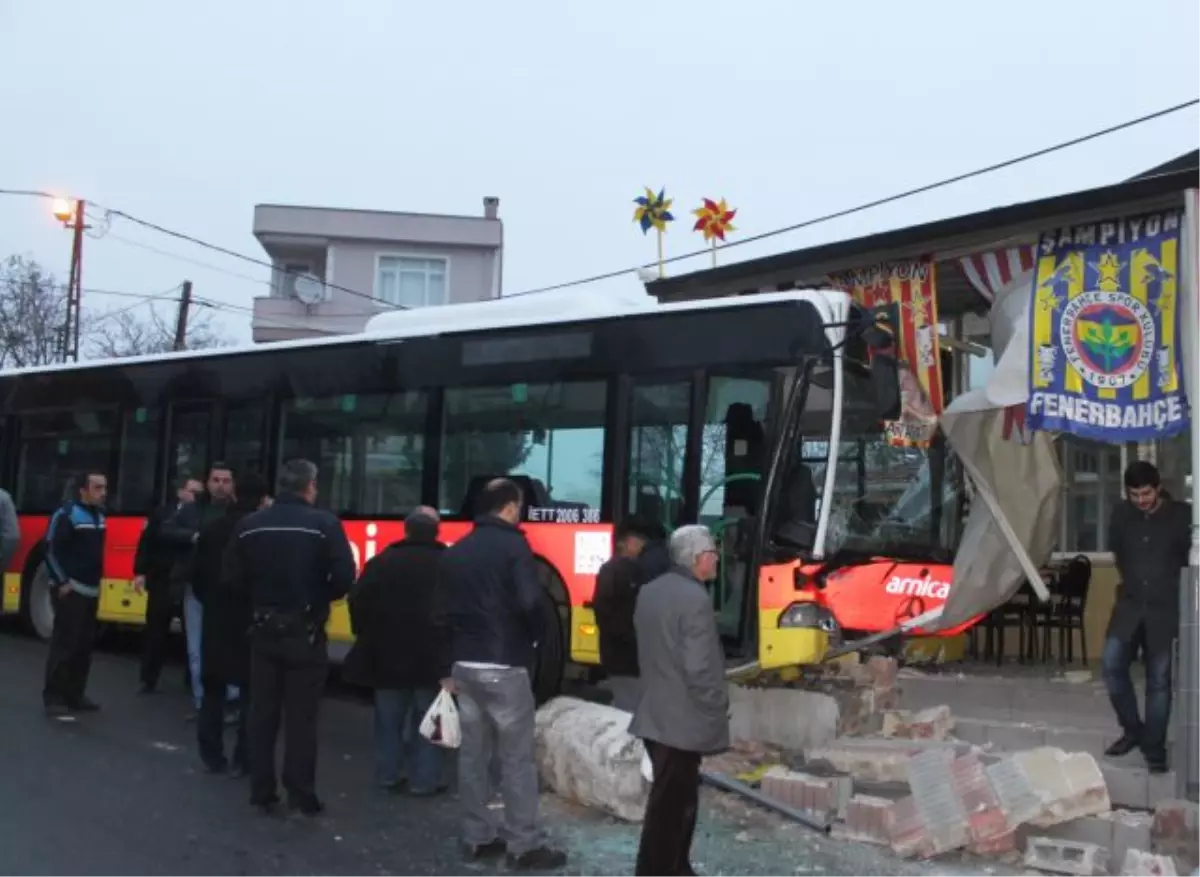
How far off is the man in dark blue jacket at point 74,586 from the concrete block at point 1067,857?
698 centimetres

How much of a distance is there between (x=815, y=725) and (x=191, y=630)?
15.7 feet

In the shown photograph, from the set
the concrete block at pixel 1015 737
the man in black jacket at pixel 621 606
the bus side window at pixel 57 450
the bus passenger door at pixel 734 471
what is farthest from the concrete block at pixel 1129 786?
the bus side window at pixel 57 450

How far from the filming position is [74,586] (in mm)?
9250

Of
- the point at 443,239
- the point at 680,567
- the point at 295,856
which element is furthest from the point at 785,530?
the point at 443,239

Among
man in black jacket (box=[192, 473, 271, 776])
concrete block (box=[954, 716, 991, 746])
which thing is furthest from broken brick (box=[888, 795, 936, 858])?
man in black jacket (box=[192, 473, 271, 776])

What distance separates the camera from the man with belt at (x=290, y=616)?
21.9ft

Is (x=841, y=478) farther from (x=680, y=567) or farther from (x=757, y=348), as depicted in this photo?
(x=680, y=567)

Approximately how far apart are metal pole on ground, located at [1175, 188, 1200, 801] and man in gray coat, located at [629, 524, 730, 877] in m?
2.87

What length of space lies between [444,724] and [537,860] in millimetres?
851

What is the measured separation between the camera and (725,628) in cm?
895

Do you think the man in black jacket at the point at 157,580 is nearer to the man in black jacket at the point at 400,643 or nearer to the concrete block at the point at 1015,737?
the man in black jacket at the point at 400,643

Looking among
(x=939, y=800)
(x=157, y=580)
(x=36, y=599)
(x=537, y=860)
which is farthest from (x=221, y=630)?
(x=36, y=599)

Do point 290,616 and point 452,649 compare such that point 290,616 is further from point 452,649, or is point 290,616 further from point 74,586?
point 74,586

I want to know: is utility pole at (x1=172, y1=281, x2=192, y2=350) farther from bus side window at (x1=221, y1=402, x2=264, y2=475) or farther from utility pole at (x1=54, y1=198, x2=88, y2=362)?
bus side window at (x1=221, y1=402, x2=264, y2=475)
